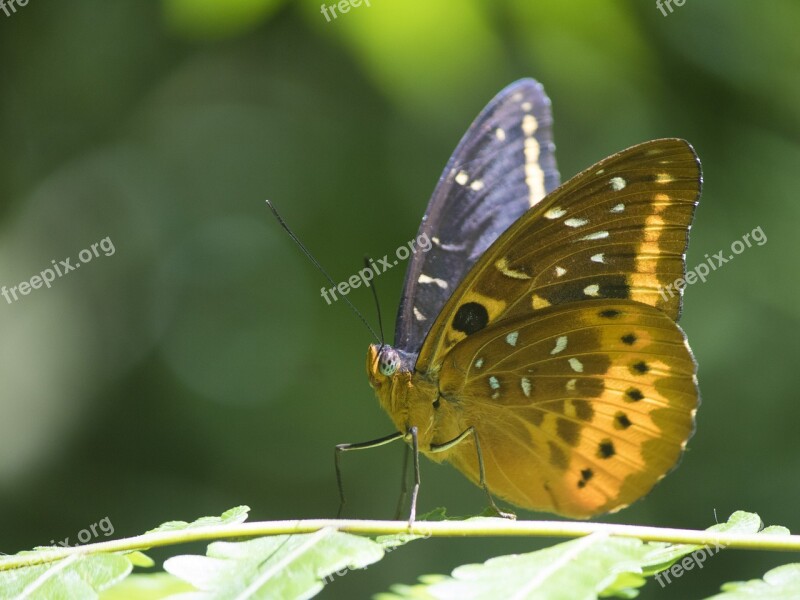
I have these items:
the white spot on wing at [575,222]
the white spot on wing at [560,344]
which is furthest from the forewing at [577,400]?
the white spot on wing at [575,222]

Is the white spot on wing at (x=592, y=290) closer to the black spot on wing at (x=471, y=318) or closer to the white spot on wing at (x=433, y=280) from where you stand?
the black spot on wing at (x=471, y=318)

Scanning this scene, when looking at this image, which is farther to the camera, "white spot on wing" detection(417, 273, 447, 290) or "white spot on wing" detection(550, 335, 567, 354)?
"white spot on wing" detection(417, 273, 447, 290)

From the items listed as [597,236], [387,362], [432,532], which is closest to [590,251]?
[597,236]

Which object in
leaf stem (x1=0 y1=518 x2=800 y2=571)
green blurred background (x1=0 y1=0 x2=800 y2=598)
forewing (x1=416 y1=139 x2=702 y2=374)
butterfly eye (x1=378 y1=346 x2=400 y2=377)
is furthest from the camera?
green blurred background (x1=0 y1=0 x2=800 y2=598)

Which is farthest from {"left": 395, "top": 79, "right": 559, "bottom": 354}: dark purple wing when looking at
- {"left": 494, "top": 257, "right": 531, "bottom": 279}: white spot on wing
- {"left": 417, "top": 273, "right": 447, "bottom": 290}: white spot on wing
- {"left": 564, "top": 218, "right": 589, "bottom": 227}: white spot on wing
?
{"left": 564, "top": 218, "right": 589, "bottom": 227}: white spot on wing

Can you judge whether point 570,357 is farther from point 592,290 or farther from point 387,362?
point 387,362

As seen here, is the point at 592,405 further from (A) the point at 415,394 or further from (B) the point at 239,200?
(B) the point at 239,200

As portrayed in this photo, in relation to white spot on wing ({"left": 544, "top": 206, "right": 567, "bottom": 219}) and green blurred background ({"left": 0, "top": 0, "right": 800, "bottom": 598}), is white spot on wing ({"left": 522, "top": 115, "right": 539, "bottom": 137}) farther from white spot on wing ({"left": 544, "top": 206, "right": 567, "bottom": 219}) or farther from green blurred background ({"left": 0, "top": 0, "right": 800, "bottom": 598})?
white spot on wing ({"left": 544, "top": 206, "right": 567, "bottom": 219})
